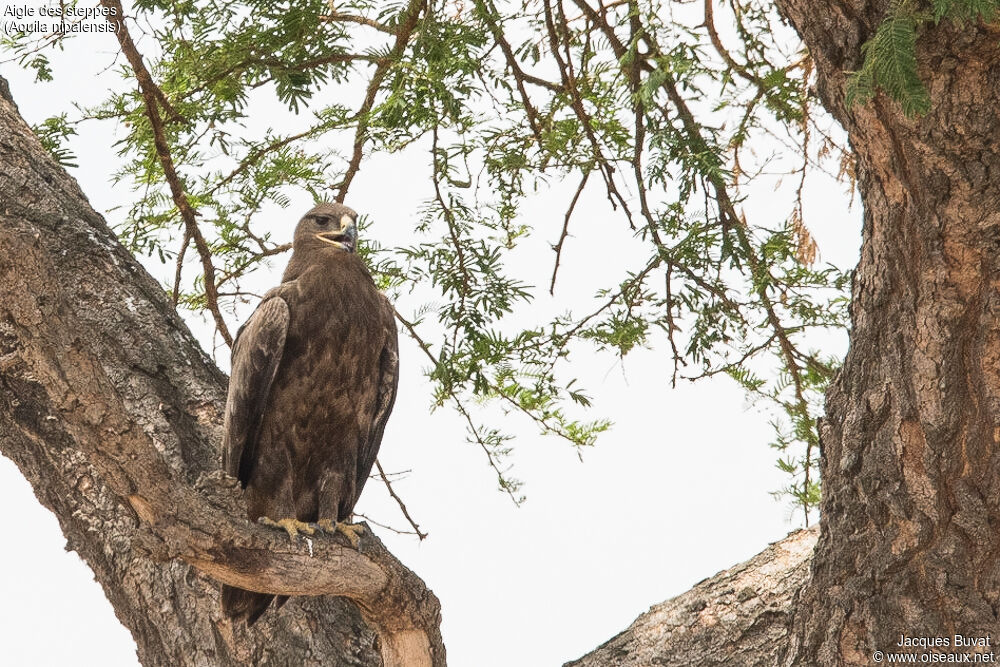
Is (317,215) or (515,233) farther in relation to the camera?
(515,233)

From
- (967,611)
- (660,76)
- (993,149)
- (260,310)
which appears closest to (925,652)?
(967,611)

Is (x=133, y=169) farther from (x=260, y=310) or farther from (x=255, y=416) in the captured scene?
(x=255, y=416)

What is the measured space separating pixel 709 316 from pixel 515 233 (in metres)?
0.76

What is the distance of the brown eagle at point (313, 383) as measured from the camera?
3434 mm

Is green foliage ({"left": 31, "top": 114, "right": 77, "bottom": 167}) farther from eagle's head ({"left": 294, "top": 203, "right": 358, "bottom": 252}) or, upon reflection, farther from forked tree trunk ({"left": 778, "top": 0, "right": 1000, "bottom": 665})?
forked tree trunk ({"left": 778, "top": 0, "right": 1000, "bottom": 665})

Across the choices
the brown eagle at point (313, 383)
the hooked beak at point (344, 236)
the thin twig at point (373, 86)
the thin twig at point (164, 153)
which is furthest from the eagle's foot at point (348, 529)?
the thin twig at point (373, 86)

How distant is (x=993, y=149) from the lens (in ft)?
8.20

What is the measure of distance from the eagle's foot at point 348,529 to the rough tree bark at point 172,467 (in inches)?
2.0

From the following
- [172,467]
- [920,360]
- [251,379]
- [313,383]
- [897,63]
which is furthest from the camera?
[313,383]

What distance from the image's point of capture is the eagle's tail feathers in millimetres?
3201

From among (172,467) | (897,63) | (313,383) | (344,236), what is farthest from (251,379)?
(897,63)

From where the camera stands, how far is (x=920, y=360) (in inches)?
102

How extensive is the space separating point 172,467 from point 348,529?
0.54m

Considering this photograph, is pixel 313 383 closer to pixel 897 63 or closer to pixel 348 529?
pixel 348 529
